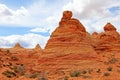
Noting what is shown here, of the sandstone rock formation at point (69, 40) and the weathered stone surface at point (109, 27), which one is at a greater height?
the weathered stone surface at point (109, 27)

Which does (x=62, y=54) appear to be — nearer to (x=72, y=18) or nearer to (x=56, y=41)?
(x=56, y=41)

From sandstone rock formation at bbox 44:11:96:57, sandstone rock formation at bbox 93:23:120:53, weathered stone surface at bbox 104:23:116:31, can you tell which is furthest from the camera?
weathered stone surface at bbox 104:23:116:31

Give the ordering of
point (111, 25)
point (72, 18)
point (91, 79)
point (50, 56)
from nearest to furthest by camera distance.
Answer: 1. point (91, 79)
2. point (50, 56)
3. point (72, 18)
4. point (111, 25)

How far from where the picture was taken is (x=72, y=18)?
37.2m

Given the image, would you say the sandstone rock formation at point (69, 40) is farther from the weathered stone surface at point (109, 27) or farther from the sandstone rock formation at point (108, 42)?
the weathered stone surface at point (109, 27)

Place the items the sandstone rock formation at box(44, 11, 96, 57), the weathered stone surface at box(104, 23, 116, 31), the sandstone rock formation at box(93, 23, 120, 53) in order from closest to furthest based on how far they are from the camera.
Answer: the sandstone rock formation at box(44, 11, 96, 57)
the sandstone rock formation at box(93, 23, 120, 53)
the weathered stone surface at box(104, 23, 116, 31)

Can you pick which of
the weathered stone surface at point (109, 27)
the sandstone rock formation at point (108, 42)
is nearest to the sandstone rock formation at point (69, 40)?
the sandstone rock formation at point (108, 42)

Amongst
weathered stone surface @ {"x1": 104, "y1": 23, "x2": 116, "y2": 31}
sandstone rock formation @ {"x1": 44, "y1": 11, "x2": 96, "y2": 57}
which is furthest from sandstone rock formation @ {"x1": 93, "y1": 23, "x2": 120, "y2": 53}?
sandstone rock formation @ {"x1": 44, "y1": 11, "x2": 96, "y2": 57}

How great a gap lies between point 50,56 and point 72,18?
561 centimetres

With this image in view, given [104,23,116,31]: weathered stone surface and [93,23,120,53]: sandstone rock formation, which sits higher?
[104,23,116,31]: weathered stone surface

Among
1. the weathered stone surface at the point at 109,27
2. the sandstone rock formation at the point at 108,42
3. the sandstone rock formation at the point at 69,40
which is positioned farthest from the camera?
the weathered stone surface at the point at 109,27

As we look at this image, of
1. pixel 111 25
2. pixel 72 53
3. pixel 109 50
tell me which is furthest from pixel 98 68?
pixel 111 25

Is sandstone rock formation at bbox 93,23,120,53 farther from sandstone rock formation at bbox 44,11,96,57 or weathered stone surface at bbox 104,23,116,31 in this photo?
sandstone rock formation at bbox 44,11,96,57

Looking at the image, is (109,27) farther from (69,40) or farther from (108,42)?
(69,40)
